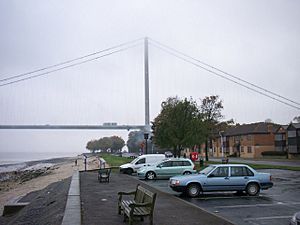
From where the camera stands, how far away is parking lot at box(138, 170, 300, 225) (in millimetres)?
11516

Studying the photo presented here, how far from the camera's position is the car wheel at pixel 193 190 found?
1661 cm

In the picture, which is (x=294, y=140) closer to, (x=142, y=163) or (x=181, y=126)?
(x=181, y=126)

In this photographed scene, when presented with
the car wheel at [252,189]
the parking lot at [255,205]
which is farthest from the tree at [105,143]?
the car wheel at [252,189]

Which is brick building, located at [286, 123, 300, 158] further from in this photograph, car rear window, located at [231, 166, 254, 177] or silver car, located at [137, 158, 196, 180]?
car rear window, located at [231, 166, 254, 177]

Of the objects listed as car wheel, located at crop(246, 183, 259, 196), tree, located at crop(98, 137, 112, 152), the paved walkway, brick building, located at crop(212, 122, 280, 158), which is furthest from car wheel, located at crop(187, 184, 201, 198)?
tree, located at crop(98, 137, 112, 152)

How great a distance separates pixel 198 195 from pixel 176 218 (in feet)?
18.7

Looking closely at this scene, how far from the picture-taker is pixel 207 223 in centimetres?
1044

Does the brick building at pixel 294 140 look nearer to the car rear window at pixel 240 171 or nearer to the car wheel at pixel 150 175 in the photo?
the car wheel at pixel 150 175

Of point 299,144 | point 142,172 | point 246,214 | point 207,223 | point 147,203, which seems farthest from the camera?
point 299,144

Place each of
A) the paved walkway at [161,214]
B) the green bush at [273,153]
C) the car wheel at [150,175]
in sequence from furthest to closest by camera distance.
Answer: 1. the green bush at [273,153]
2. the car wheel at [150,175]
3. the paved walkway at [161,214]

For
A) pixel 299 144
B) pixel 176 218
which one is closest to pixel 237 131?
pixel 299 144

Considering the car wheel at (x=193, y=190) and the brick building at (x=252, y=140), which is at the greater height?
the brick building at (x=252, y=140)

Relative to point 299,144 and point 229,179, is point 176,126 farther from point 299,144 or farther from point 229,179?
point 299,144

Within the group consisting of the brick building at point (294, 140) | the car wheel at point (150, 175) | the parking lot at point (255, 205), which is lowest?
the parking lot at point (255, 205)
